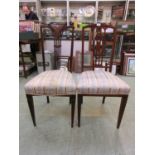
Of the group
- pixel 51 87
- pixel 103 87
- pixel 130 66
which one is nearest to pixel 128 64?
pixel 130 66

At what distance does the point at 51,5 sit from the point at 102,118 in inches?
109

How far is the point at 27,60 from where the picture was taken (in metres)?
3.20

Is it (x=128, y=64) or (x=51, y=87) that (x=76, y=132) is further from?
(x=128, y=64)

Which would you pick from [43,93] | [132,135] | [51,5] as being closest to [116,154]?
[132,135]

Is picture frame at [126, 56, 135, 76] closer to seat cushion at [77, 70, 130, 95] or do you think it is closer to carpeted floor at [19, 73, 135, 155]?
carpeted floor at [19, 73, 135, 155]

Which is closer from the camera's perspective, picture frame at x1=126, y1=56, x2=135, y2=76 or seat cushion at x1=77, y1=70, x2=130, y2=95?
seat cushion at x1=77, y1=70, x2=130, y2=95

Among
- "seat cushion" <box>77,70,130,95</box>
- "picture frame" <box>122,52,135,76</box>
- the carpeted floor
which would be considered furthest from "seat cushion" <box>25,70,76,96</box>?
"picture frame" <box>122,52,135,76</box>

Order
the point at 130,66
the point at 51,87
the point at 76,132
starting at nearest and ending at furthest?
the point at 51,87
the point at 76,132
the point at 130,66

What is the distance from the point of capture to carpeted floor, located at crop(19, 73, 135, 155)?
47.2 inches

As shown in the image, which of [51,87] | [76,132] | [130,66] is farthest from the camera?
[130,66]

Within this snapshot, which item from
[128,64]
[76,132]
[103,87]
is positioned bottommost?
[76,132]

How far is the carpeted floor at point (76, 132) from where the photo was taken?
120cm

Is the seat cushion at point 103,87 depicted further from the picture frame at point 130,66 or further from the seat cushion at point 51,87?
the picture frame at point 130,66

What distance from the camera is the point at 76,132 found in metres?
1.39
